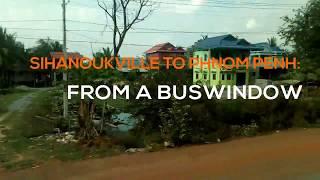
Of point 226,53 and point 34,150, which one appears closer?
point 34,150

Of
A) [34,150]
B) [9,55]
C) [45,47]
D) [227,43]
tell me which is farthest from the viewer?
[45,47]

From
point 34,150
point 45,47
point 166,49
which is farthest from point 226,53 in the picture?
point 34,150

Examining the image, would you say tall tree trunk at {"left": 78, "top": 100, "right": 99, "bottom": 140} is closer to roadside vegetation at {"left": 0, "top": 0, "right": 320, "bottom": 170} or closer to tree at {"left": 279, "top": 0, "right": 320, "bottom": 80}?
roadside vegetation at {"left": 0, "top": 0, "right": 320, "bottom": 170}

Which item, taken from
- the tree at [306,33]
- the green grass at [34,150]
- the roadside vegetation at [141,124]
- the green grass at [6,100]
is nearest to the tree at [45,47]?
the green grass at [6,100]

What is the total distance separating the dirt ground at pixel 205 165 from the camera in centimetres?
859

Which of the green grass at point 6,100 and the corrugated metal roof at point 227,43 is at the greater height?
the corrugated metal roof at point 227,43

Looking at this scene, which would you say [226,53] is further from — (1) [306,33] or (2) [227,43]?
(1) [306,33]

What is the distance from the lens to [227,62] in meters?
43.6

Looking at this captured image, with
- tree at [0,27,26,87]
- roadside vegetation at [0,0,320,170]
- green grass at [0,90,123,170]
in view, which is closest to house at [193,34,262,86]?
tree at [0,27,26,87]

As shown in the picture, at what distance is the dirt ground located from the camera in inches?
338

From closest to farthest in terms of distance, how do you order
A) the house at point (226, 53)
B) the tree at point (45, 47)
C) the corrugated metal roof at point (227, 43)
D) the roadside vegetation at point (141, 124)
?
the roadside vegetation at point (141, 124)
the house at point (226, 53)
the corrugated metal roof at point (227, 43)
the tree at point (45, 47)

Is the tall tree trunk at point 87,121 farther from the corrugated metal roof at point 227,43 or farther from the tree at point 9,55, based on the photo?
the tree at point 9,55

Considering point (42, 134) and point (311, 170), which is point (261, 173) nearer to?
point (311, 170)

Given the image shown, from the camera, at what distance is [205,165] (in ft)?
31.1
